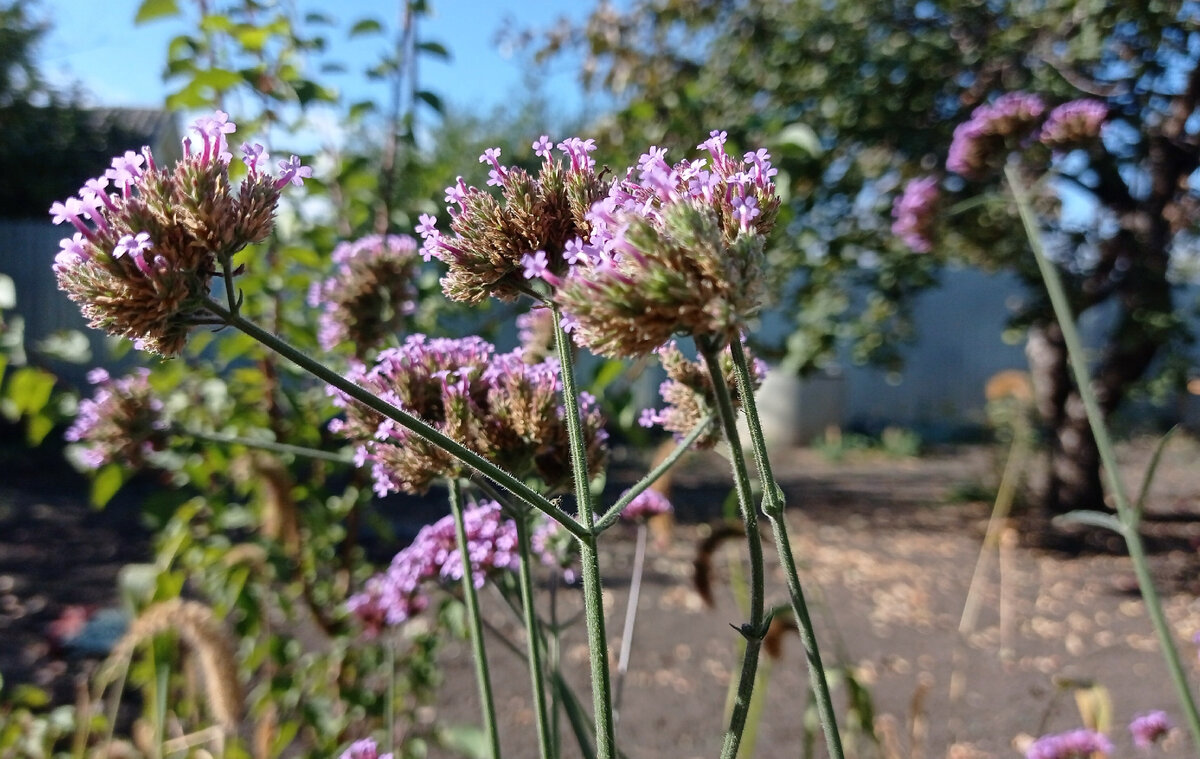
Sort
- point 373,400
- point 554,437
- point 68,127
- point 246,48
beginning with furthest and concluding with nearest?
1. point 68,127
2. point 246,48
3. point 554,437
4. point 373,400

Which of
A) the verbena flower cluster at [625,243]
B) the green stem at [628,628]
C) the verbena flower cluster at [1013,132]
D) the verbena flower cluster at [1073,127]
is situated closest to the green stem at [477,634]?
the green stem at [628,628]

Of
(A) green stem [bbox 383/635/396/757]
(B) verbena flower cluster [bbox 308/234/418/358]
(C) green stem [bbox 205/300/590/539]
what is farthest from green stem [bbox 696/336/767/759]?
(B) verbena flower cluster [bbox 308/234/418/358]

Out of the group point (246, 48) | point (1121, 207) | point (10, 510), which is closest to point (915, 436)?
point (1121, 207)

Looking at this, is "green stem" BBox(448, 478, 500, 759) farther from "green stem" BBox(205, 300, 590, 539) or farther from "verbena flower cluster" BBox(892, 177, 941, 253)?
"verbena flower cluster" BBox(892, 177, 941, 253)

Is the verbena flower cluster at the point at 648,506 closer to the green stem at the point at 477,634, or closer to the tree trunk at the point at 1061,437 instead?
the green stem at the point at 477,634

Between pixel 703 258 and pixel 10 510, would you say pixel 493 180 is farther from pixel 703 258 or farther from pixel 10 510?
pixel 10 510

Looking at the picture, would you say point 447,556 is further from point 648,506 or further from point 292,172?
point 292,172
